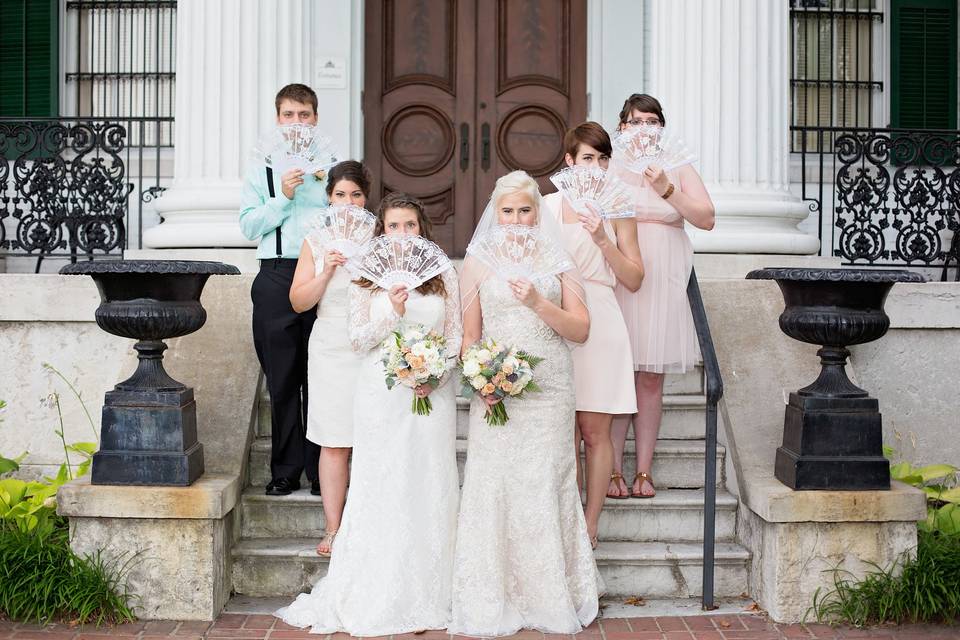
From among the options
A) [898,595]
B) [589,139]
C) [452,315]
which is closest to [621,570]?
[898,595]

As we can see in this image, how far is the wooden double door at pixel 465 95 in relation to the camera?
8492 millimetres

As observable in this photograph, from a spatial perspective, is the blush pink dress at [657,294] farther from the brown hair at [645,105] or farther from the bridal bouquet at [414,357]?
the bridal bouquet at [414,357]

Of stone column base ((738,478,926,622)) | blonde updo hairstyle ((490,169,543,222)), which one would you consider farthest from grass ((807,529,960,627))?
blonde updo hairstyle ((490,169,543,222))

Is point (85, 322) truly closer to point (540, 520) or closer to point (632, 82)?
point (540, 520)

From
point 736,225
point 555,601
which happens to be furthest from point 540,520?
point 736,225

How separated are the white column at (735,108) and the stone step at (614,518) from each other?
220cm

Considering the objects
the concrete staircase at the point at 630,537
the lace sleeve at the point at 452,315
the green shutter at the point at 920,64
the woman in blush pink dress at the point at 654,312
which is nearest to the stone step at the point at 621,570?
the concrete staircase at the point at 630,537

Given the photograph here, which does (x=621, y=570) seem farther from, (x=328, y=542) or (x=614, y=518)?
(x=328, y=542)

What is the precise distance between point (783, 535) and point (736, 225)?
2677 mm

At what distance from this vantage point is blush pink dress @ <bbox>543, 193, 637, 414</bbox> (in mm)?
4855

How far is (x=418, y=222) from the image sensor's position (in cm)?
454

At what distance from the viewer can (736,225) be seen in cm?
689

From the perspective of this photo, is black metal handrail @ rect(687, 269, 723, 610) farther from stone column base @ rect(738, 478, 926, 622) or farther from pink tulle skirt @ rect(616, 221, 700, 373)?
pink tulle skirt @ rect(616, 221, 700, 373)

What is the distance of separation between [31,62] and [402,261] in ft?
19.4
